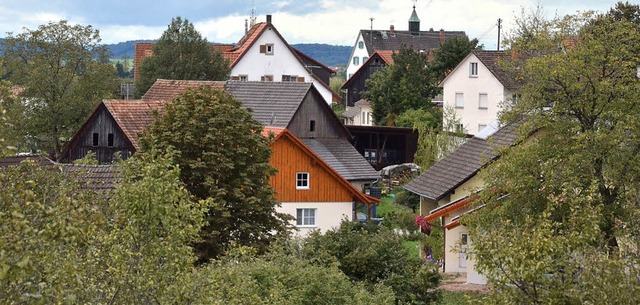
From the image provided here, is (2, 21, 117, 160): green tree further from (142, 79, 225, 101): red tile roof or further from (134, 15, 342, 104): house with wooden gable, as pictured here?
(134, 15, 342, 104): house with wooden gable

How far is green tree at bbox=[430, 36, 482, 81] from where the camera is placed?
82.9 m

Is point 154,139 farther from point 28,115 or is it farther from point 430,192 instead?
point 28,115

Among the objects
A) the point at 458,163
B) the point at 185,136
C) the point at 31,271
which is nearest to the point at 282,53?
the point at 458,163

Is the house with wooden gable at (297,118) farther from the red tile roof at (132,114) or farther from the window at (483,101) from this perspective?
the window at (483,101)

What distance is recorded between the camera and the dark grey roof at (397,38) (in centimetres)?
12369

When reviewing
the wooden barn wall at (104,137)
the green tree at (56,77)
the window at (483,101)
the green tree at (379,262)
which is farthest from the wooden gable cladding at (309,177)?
the window at (483,101)

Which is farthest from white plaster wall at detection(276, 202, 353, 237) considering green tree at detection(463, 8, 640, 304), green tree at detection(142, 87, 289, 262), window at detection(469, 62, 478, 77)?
window at detection(469, 62, 478, 77)

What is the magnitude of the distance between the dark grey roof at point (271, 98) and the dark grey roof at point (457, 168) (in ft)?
25.9

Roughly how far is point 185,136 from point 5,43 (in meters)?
32.6

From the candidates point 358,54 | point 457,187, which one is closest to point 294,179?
point 457,187

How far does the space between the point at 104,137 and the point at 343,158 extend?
11495 mm

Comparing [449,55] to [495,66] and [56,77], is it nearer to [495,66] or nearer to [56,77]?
[495,66]

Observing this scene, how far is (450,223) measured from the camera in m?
37.2

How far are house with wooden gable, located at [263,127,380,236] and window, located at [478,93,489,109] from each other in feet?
96.1
